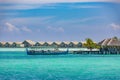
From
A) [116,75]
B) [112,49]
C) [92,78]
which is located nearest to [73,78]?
[92,78]

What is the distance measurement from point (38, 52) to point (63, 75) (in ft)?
20.1

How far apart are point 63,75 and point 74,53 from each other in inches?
259

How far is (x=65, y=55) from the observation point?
39.2 ft

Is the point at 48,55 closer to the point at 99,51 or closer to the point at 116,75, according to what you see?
the point at 99,51

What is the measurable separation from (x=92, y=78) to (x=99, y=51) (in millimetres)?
5998

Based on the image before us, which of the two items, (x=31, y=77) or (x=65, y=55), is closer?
(x=31, y=77)

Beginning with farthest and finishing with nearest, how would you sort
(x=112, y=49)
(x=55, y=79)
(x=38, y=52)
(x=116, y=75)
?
(x=38, y=52) < (x=112, y=49) < (x=116, y=75) < (x=55, y=79)

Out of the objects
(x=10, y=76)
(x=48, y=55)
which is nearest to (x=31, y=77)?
(x=10, y=76)

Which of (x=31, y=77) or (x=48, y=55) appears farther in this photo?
(x=48, y=55)

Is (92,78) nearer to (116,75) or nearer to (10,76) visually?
(116,75)

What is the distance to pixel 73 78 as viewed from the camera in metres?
5.12

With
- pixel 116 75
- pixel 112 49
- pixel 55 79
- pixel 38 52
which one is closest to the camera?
pixel 55 79

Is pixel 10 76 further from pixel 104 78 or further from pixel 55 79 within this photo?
pixel 104 78

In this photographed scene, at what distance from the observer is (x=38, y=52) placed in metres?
11.5
